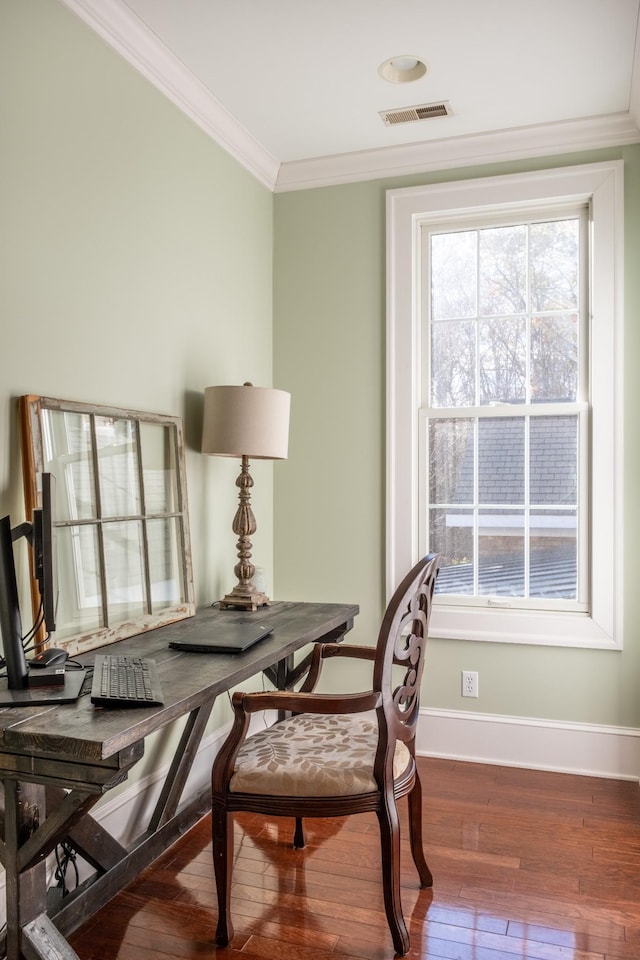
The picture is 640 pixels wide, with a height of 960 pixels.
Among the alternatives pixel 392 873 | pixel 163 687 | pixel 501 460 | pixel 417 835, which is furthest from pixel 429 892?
pixel 501 460

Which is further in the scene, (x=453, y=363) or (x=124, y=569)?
Result: (x=453, y=363)

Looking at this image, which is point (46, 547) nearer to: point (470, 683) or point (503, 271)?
point (470, 683)

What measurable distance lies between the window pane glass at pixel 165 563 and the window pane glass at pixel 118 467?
5.4 inches

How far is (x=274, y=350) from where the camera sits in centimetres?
373

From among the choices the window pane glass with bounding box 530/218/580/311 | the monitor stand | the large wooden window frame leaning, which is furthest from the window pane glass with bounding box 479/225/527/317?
the monitor stand

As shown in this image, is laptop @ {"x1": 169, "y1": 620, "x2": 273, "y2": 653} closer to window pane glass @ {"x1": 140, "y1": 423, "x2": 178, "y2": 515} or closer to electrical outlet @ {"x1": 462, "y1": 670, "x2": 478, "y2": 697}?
window pane glass @ {"x1": 140, "y1": 423, "x2": 178, "y2": 515}

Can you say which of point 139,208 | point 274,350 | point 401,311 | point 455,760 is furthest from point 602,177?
point 455,760

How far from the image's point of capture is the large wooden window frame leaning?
2.17 metres

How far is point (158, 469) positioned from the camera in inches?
107

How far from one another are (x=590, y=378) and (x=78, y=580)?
2226mm

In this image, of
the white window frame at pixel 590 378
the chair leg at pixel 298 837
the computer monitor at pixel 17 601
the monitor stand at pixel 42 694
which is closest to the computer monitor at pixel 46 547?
the computer monitor at pixel 17 601

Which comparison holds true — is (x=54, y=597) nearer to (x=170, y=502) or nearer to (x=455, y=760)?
(x=170, y=502)

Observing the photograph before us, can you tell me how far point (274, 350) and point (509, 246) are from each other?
3.86 feet

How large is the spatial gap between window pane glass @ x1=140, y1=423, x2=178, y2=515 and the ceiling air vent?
5.22ft
